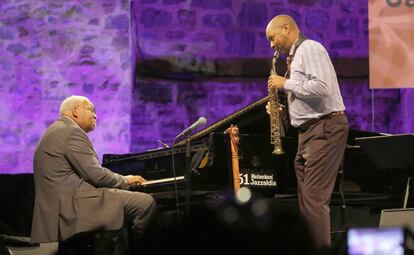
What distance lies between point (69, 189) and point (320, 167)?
1713 millimetres

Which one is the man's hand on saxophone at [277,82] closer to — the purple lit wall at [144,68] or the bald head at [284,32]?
the bald head at [284,32]

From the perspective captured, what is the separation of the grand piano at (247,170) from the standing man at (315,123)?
2.31 feet

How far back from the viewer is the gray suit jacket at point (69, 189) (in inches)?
180

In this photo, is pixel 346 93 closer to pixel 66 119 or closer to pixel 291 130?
pixel 291 130

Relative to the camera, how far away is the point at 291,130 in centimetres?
539

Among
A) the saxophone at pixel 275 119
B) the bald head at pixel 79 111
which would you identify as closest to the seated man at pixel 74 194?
the bald head at pixel 79 111

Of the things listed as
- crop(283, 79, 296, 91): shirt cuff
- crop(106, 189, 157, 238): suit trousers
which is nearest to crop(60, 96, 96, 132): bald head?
crop(106, 189, 157, 238): suit trousers

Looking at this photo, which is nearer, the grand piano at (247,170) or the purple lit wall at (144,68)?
the grand piano at (247,170)

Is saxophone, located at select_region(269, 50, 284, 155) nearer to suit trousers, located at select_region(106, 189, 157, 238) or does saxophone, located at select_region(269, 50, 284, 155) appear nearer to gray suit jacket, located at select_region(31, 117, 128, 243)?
suit trousers, located at select_region(106, 189, 157, 238)

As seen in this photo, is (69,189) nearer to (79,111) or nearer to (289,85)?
(79,111)

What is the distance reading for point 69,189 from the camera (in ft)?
15.2

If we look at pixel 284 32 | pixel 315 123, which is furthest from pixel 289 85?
pixel 284 32

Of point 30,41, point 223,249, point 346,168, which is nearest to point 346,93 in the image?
point 346,168

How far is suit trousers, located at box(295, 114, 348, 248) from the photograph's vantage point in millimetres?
4053
